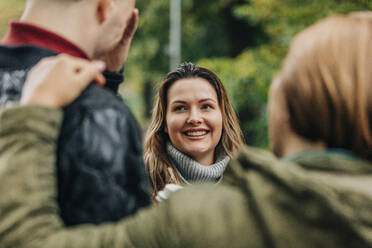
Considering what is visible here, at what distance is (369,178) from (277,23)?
617cm

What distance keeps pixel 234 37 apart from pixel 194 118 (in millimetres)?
9119

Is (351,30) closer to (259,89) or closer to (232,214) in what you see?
(232,214)

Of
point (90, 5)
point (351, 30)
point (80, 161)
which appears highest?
point (90, 5)

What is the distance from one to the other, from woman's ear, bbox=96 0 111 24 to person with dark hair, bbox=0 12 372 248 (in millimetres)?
262

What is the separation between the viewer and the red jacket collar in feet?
4.60

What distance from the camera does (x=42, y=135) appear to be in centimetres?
123

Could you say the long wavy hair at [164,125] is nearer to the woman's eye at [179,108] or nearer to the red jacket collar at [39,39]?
the woman's eye at [179,108]

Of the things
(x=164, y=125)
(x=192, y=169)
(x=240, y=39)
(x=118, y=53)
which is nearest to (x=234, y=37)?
(x=240, y=39)

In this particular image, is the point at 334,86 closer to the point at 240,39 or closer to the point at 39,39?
the point at 39,39

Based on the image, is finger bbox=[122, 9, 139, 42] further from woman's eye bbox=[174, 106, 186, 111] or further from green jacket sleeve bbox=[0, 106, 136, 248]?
woman's eye bbox=[174, 106, 186, 111]

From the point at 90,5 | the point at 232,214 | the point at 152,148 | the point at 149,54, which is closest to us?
A: the point at 232,214

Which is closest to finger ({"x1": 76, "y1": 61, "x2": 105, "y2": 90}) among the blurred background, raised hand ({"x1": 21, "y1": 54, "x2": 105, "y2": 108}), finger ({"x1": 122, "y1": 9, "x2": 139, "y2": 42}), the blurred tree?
raised hand ({"x1": 21, "y1": 54, "x2": 105, "y2": 108})

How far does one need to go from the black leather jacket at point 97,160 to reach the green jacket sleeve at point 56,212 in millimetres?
52

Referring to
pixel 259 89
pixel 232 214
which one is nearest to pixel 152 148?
pixel 232 214
